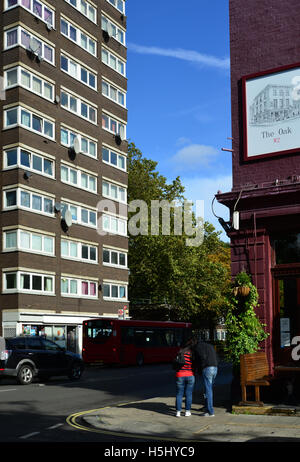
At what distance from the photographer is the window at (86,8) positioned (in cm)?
4658

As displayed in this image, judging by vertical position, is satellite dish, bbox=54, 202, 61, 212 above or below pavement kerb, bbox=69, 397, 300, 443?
above

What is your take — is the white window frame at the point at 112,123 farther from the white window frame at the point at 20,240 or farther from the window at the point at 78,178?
the white window frame at the point at 20,240

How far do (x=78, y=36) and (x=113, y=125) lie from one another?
759 centimetres

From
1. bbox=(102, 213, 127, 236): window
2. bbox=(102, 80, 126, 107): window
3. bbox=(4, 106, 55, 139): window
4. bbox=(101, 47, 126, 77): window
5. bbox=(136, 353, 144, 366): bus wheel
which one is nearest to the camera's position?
bbox=(136, 353, 144, 366): bus wheel

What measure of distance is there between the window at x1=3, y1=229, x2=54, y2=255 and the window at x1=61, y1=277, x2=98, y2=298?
2.64 metres

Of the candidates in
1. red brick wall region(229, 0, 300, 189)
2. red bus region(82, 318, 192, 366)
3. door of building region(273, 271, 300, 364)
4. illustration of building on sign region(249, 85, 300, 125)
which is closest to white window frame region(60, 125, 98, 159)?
red bus region(82, 318, 192, 366)

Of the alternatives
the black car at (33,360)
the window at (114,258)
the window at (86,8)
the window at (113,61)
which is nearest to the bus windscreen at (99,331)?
the black car at (33,360)

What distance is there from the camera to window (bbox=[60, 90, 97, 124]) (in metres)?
44.4

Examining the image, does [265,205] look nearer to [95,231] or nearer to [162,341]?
[162,341]

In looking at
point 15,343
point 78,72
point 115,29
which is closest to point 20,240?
point 78,72

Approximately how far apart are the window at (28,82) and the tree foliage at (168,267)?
17.7 metres

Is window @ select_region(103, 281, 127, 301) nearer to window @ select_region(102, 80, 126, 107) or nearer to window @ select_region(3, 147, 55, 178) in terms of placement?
window @ select_region(3, 147, 55, 178)
